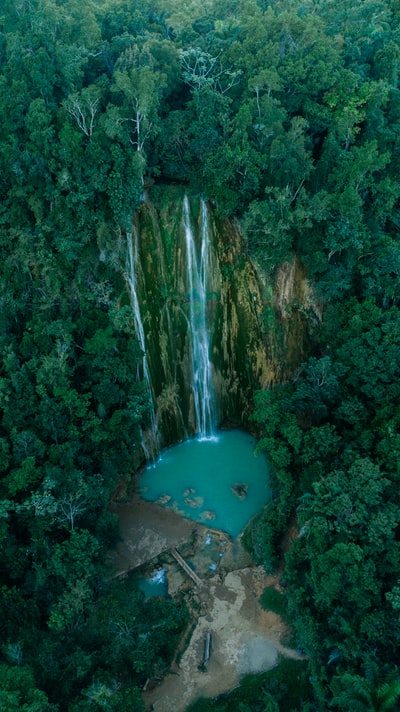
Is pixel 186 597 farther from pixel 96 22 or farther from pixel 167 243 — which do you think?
pixel 96 22

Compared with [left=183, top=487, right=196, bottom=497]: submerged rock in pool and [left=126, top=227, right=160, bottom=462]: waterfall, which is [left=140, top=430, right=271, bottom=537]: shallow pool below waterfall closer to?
[left=183, top=487, right=196, bottom=497]: submerged rock in pool

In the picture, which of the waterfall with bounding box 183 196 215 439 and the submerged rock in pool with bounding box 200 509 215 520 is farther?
the waterfall with bounding box 183 196 215 439

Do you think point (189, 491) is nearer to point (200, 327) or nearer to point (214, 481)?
point (214, 481)

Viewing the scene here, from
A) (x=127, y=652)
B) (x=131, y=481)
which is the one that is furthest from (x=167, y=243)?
(x=127, y=652)

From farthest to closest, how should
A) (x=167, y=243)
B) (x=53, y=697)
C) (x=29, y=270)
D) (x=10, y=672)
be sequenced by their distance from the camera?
(x=167, y=243) → (x=29, y=270) → (x=53, y=697) → (x=10, y=672)

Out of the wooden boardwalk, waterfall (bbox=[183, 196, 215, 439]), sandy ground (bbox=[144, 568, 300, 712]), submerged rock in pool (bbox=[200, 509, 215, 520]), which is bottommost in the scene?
sandy ground (bbox=[144, 568, 300, 712])

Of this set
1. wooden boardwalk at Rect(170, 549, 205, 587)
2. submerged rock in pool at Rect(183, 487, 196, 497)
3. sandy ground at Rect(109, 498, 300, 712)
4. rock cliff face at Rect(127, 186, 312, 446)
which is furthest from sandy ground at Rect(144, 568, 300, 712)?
rock cliff face at Rect(127, 186, 312, 446)
